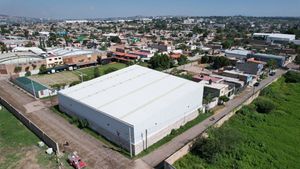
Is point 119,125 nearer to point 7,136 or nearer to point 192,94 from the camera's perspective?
point 192,94

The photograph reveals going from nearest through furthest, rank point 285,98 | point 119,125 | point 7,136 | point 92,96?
point 119,125 < point 7,136 < point 92,96 < point 285,98

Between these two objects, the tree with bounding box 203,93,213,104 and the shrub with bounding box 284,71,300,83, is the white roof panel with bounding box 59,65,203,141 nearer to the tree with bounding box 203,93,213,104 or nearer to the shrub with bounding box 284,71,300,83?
the tree with bounding box 203,93,213,104

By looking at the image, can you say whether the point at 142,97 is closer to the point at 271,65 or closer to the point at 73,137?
the point at 73,137

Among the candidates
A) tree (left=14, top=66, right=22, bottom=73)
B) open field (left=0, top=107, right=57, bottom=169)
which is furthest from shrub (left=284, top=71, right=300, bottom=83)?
tree (left=14, top=66, right=22, bottom=73)

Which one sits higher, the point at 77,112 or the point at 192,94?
the point at 192,94

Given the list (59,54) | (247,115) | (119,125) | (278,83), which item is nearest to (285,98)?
(278,83)

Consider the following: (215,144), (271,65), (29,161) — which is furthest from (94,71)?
(271,65)
